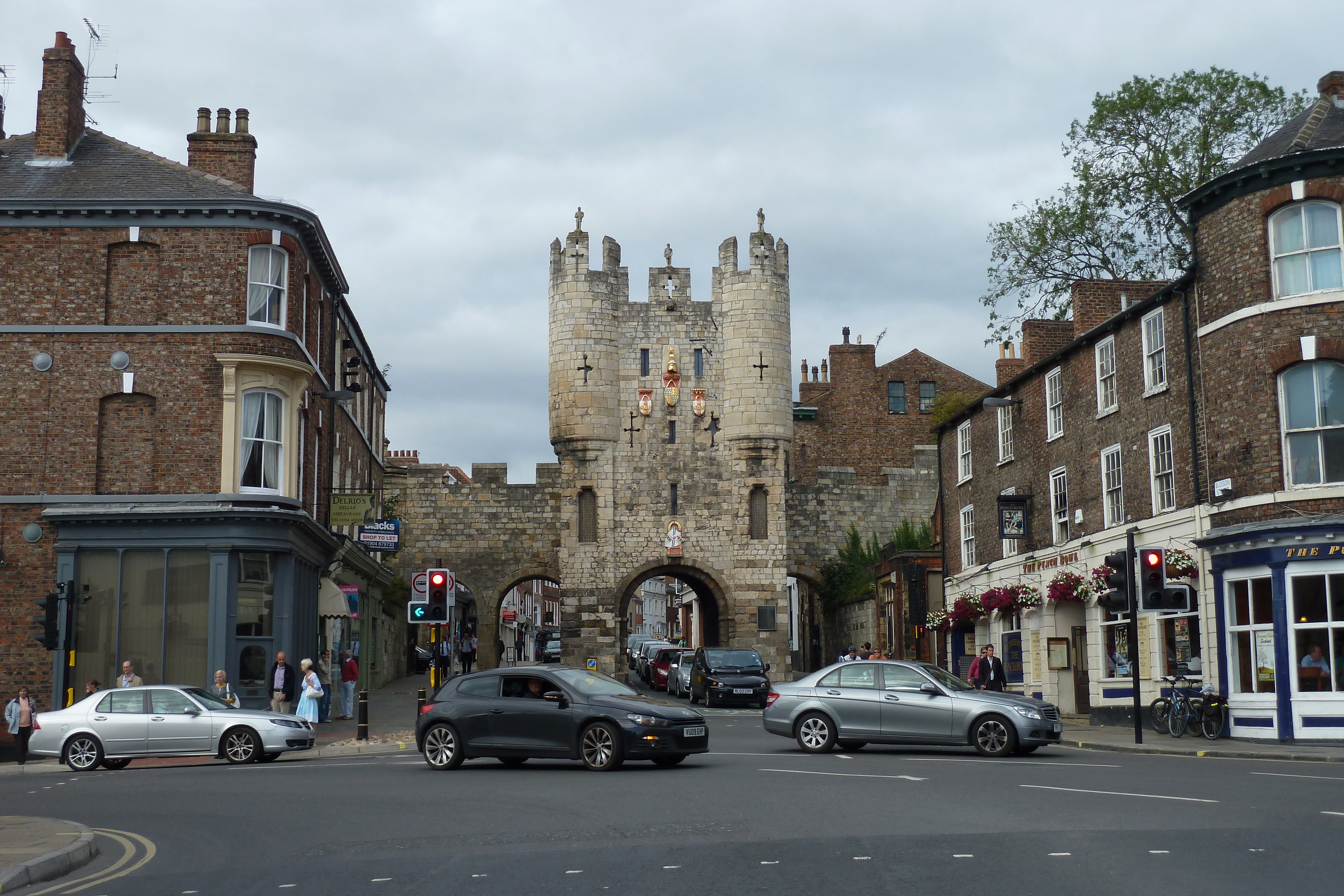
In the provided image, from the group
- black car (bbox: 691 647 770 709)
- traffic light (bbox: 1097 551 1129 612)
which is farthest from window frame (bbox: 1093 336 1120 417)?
black car (bbox: 691 647 770 709)

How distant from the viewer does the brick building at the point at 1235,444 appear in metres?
21.3

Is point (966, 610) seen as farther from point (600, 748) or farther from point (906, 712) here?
point (600, 748)

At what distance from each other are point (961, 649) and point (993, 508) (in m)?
4.53

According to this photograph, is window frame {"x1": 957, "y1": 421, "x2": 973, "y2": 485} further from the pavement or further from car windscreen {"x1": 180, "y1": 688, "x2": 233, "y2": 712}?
the pavement

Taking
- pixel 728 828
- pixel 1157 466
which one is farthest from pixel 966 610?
pixel 728 828

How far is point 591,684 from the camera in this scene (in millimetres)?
17422

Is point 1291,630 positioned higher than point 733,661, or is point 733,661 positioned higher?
point 1291,630

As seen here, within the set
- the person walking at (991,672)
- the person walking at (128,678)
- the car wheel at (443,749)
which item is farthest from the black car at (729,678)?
the car wheel at (443,749)

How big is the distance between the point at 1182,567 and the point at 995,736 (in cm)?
693

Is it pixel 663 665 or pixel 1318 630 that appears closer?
pixel 1318 630

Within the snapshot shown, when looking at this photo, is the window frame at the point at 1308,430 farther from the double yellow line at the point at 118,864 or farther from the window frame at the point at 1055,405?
the double yellow line at the point at 118,864

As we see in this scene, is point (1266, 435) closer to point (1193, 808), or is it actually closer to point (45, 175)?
point (1193, 808)

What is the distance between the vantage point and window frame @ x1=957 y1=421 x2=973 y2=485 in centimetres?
3556

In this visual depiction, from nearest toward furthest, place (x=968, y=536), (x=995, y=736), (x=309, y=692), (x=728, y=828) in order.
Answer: (x=728, y=828)
(x=995, y=736)
(x=309, y=692)
(x=968, y=536)
